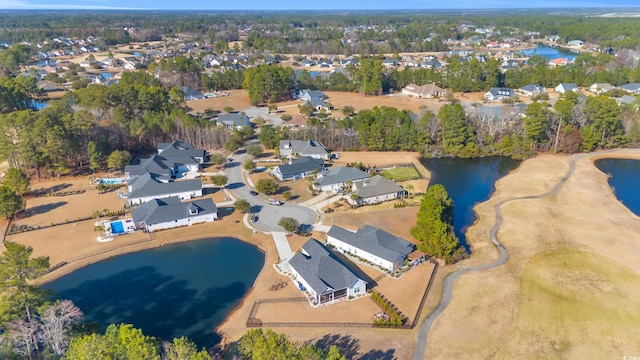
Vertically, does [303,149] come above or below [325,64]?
below

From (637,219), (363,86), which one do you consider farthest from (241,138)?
(637,219)

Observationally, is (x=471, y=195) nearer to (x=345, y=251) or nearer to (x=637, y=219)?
(x=637, y=219)

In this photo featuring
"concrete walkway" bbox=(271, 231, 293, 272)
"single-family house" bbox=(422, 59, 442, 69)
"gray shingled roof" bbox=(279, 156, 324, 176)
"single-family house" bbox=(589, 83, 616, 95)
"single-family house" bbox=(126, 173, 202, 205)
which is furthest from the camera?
"single-family house" bbox=(422, 59, 442, 69)

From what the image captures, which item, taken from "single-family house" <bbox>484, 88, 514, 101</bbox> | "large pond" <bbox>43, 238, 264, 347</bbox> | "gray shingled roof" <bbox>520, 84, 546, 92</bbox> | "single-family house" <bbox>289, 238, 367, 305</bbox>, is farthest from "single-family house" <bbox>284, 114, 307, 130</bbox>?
"gray shingled roof" <bbox>520, 84, 546, 92</bbox>

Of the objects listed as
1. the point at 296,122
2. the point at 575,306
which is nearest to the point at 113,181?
the point at 296,122

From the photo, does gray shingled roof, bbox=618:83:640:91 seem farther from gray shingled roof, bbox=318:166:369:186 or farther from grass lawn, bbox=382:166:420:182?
gray shingled roof, bbox=318:166:369:186

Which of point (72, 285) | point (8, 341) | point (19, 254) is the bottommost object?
point (72, 285)

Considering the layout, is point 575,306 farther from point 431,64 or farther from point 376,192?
point 431,64
